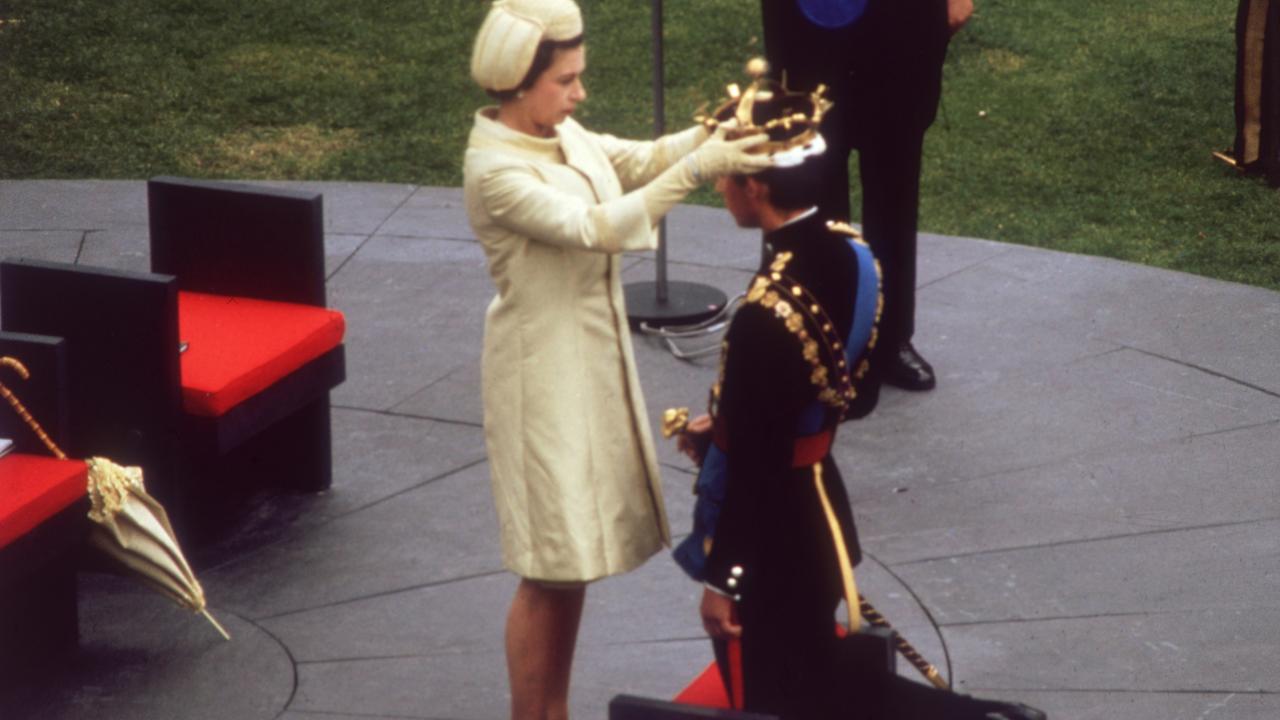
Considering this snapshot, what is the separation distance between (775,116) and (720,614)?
1111 millimetres

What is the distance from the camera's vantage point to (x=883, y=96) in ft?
23.7

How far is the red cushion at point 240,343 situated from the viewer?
594 centimetres

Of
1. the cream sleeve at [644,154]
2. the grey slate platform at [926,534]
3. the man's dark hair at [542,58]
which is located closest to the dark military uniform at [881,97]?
the grey slate platform at [926,534]

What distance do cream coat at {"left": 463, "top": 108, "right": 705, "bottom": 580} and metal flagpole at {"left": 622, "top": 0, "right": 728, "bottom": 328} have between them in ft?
11.1

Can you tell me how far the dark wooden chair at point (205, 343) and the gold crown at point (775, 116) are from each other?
212 cm

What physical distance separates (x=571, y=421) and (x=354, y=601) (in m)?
1.59

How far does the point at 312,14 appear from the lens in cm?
1434

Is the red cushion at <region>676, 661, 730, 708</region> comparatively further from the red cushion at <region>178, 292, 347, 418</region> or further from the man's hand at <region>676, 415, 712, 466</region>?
the red cushion at <region>178, 292, 347, 418</region>

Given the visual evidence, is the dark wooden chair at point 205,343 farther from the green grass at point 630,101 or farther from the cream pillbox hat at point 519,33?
the green grass at point 630,101

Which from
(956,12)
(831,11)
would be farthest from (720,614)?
(956,12)

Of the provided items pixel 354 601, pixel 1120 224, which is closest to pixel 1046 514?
pixel 354 601

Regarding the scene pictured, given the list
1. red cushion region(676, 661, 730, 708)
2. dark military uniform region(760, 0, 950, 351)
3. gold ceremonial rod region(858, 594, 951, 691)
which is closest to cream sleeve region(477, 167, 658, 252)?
gold ceremonial rod region(858, 594, 951, 691)

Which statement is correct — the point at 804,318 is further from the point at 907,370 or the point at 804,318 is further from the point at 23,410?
the point at 907,370

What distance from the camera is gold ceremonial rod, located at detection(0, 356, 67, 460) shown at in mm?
5289
